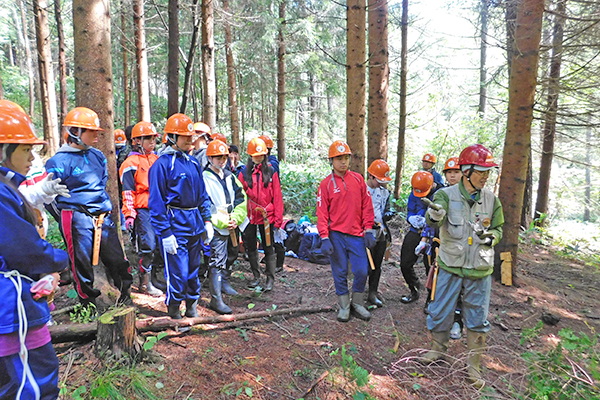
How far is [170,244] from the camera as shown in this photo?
3992 mm

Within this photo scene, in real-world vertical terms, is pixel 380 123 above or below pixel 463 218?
above

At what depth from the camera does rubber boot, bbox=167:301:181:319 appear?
4129 millimetres

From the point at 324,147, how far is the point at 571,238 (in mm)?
13573

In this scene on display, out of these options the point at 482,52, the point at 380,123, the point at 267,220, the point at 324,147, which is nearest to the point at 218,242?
the point at 267,220

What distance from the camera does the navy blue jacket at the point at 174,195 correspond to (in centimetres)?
402

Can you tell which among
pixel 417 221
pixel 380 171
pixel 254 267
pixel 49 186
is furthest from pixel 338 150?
pixel 49 186

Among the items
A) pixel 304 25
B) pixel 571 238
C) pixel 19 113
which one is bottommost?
pixel 571 238

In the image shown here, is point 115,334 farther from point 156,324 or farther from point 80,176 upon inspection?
point 80,176

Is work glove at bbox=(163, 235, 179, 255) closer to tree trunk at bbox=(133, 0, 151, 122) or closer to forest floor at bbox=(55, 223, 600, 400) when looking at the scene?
forest floor at bbox=(55, 223, 600, 400)

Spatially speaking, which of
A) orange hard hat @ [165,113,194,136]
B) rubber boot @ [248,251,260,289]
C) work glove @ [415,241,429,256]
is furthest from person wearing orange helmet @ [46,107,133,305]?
work glove @ [415,241,429,256]

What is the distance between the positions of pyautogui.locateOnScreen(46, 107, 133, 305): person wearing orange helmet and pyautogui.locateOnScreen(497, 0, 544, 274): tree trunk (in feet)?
21.7

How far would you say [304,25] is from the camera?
559 inches

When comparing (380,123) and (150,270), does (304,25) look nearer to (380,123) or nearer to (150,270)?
(380,123)

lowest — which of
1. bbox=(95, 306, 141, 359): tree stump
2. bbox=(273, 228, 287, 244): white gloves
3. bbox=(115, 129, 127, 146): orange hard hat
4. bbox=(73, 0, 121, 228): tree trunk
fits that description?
bbox=(95, 306, 141, 359): tree stump
